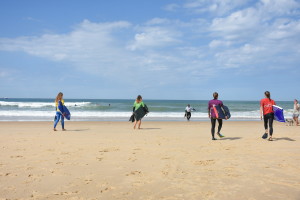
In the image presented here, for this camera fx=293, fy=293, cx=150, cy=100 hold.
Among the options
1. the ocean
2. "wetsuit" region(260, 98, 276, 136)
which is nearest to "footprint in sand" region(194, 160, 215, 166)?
"wetsuit" region(260, 98, 276, 136)

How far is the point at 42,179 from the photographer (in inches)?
189

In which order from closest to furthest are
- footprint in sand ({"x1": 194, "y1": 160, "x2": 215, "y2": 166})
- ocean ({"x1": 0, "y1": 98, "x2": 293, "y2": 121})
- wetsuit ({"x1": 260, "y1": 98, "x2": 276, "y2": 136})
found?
footprint in sand ({"x1": 194, "y1": 160, "x2": 215, "y2": 166}) < wetsuit ({"x1": 260, "y1": 98, "x2": 276, "y2": 136}) < ocean ({"x1": 0, "y1": 98, "x2": 293, "y2": 121})

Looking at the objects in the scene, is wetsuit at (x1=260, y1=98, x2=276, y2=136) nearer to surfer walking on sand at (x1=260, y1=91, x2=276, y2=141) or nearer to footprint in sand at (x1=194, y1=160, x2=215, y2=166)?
surfer walking on sand at (x1=260, y1=91, x2=276, y2=141)

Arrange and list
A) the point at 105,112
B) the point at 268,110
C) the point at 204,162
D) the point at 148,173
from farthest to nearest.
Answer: the point at 105,112
the point at 268,110
the point at 204,162
the point at 148,173

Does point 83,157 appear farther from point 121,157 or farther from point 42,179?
point 42,179

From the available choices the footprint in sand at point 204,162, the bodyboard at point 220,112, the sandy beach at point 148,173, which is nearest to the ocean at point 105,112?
the bodyboard at point 220,112

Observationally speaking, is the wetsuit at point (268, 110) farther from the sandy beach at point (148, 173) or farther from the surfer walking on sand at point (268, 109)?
the sandy beach at point (148, 173)

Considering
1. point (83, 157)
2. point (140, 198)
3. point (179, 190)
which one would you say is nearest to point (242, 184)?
point (179, 190)

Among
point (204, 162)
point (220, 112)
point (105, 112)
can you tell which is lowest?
point (204, 162)

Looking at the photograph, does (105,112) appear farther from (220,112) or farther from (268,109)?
(268,109)

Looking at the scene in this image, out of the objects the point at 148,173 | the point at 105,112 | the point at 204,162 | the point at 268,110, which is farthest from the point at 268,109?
the point at 105,112

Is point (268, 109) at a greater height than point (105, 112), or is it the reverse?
point (268, 109)

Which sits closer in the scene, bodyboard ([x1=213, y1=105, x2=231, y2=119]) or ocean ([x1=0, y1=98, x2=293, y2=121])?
bodyboard ([x1=213, y1=105, x2=231, y2=119])

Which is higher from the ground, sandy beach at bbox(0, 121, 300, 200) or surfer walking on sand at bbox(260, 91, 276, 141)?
surfer walking on sand at bbox(260, 91, 276, 141)
